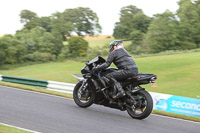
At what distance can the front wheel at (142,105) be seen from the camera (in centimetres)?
713

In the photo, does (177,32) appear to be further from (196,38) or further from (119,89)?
(119,89)

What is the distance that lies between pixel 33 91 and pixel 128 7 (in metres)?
126

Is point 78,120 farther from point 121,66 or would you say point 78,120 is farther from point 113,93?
point 121,66

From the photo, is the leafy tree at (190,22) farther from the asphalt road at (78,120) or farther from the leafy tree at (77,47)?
the asphalt road at (78,120)

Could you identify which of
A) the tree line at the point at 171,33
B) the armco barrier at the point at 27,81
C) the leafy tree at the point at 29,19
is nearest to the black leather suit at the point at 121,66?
the armco barrier at the point at 27,81

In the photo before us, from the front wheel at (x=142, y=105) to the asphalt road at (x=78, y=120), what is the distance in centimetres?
18

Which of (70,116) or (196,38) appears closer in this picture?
(70,116)

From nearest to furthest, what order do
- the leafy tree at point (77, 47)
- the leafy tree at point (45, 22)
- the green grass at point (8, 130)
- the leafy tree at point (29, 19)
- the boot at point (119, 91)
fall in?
the green grass at point (8, 130)
the boot at point (119, 91)
the leafy tree at point (77, 47)
the leafy tree at point (29, 19)
the leafy tree at point (45, 22)

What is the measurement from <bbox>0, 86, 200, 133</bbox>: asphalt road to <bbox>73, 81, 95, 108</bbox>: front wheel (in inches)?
7.4

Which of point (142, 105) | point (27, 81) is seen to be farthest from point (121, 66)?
point (27, 81)

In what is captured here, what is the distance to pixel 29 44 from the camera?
3836 inches

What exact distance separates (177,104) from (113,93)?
2.67 metres

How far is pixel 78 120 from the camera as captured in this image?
6914 millimetres

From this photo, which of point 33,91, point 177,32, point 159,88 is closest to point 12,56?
point 177,32
